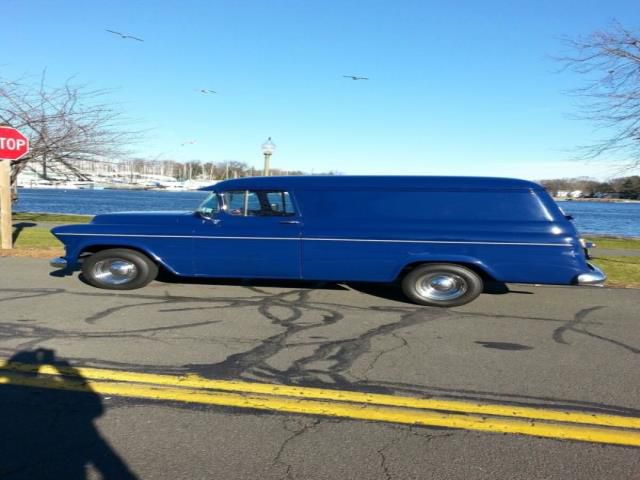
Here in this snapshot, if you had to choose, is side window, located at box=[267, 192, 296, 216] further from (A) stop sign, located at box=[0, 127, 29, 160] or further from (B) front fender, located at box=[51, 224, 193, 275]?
(A) stop sign, located at box=[0, 127, 29, 160]

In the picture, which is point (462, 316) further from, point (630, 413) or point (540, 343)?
point (630, 413)

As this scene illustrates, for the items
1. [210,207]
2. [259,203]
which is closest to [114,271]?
[210,207]

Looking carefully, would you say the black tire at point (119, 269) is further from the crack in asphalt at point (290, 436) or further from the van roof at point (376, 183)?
the crack in asphalt at point (290, 436)

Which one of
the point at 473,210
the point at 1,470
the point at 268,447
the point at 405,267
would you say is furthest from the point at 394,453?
the point at 473,210

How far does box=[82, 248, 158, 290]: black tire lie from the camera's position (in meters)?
7.24

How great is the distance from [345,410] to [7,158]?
10.4 m

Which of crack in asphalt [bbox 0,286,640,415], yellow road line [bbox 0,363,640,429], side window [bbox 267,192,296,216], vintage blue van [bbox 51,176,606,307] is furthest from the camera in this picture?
side window [bbox 267,192,296,216]

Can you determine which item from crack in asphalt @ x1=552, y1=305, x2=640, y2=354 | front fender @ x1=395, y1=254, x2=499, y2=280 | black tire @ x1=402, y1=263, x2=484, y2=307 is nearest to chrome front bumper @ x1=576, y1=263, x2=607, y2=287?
crack in asphalt @ x1=552, y1=305, x2=640, y2=354

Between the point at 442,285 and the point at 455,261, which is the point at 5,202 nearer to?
the point at 442,285

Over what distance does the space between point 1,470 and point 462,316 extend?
497cm

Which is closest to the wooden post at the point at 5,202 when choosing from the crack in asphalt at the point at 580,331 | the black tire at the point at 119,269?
the black tire at the point at 119,269

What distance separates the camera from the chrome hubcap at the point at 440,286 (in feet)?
21.8

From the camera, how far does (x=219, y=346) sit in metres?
4.70

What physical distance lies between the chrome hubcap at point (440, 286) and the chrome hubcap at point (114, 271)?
426 centimetres
